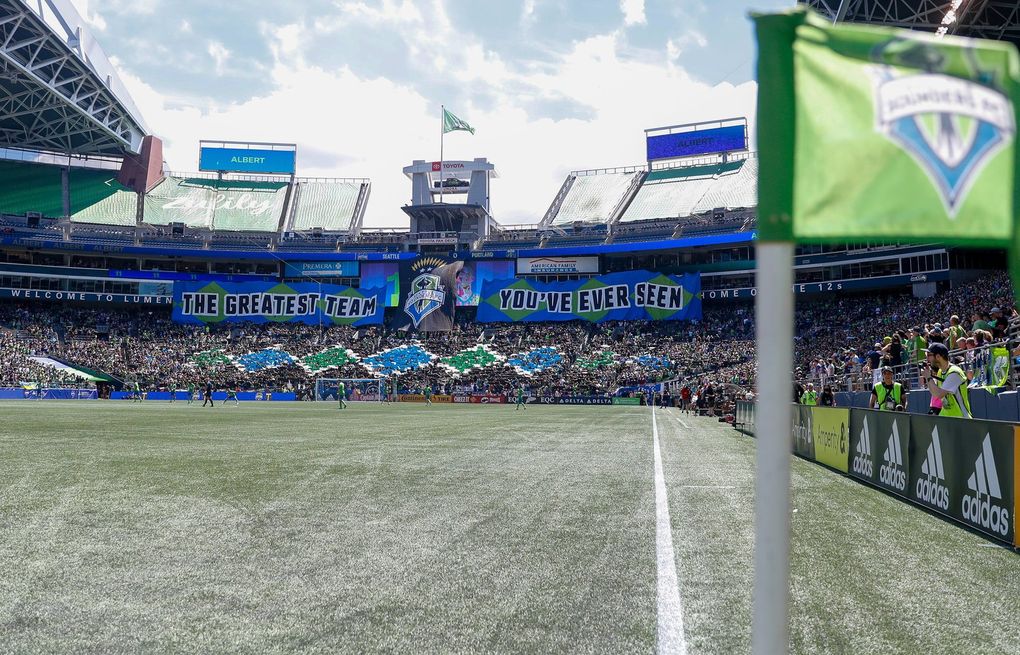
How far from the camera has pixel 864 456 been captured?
39.7ft

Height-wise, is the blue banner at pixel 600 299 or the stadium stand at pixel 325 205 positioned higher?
the stadium stand at pixel 325 205

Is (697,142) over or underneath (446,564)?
over

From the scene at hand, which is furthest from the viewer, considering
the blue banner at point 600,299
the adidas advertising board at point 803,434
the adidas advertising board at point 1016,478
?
the blue banner at point 600,299

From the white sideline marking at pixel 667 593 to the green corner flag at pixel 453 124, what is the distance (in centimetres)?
7973

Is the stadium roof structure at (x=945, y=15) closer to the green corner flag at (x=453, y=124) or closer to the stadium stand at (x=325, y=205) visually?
the green corner flag at (x=453, y=124)

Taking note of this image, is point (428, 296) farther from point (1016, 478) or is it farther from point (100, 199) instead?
point (1016, 478)

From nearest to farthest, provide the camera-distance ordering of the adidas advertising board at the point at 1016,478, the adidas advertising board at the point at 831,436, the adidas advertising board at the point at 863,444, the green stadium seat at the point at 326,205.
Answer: the adidas advertising board at the point at 1016,478 → the adidas advertising board at the point at 863,444 → the adidas advertising board at the point at 831,436 → the green stadium seat at the point at 326,205

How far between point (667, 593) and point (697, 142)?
81.3 meters

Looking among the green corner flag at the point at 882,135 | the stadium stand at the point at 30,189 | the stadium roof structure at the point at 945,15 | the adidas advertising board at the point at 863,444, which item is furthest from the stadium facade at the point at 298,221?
the green corner flag at the point at 882,135

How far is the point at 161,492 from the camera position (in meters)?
9.41

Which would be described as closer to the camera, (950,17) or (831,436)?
(831,436)

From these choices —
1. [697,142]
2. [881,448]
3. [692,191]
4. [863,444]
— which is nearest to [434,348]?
[692,191]

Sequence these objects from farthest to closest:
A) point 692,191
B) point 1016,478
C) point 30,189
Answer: point 692,191, point 30,189, point 1016,478

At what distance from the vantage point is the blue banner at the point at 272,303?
250 feet
